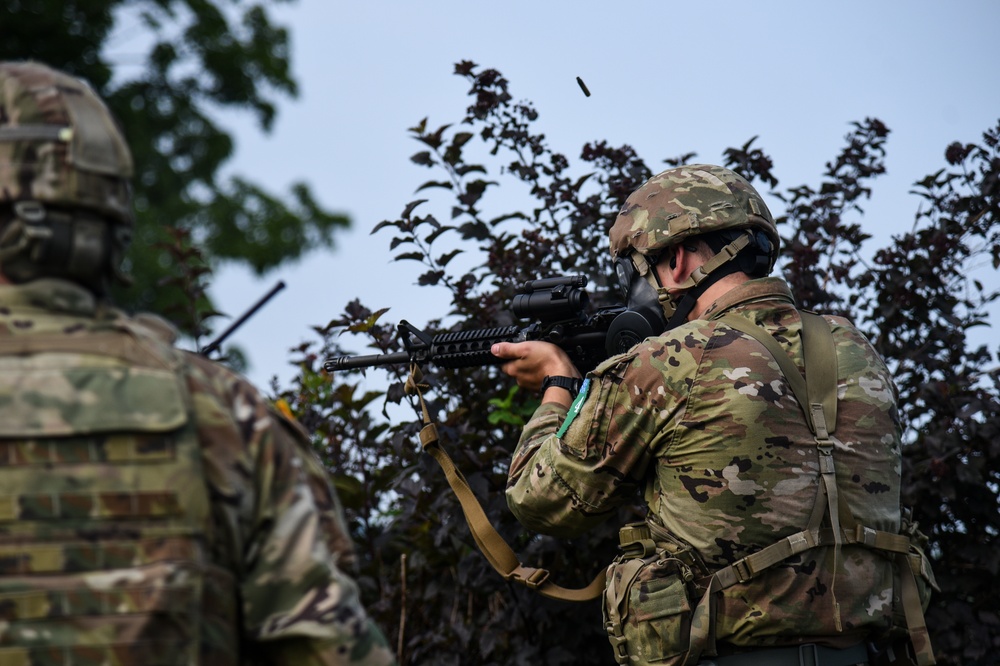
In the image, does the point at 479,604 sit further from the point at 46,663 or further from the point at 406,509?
the point at 46,663

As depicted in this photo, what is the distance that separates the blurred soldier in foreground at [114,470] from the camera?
83.6 inches

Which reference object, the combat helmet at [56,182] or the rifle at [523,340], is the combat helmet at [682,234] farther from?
the combat helmet at [56,182]

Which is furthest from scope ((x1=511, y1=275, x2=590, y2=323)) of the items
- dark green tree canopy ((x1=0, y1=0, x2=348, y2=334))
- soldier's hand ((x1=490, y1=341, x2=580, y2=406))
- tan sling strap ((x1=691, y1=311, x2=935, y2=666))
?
dark green tree canopy ((x1=0, y1=0, x2=348, y2=334))

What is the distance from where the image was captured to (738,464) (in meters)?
3.49

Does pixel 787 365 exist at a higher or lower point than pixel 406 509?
higher

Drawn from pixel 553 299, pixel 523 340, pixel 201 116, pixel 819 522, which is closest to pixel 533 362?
pixel 523 340

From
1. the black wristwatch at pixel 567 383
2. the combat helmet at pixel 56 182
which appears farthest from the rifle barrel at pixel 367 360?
the combat helmet at pixel 56 182

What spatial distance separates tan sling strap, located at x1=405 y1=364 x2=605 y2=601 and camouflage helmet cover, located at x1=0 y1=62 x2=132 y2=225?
2.34 m

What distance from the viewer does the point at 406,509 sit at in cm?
477

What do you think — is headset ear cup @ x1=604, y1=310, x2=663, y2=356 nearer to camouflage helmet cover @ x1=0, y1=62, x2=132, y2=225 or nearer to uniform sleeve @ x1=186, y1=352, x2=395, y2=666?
uniform sleeve @ x1=186, y1=352, x2=395, y2=666

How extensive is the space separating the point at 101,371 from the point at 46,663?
52 centimetres

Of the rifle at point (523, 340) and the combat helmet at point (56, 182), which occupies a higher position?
the combat helmet at point (56, 182)

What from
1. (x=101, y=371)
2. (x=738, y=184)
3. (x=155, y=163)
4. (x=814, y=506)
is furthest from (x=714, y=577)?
(x=155, y=163)

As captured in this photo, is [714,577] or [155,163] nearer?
[714,577]
